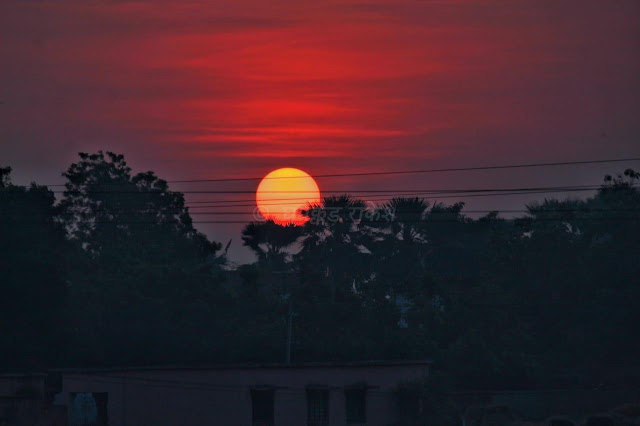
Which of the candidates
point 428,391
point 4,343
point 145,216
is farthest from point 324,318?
point 145,216

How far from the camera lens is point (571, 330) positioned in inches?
2266

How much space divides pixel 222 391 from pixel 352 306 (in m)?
13.7

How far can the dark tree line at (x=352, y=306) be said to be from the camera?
51938 mm

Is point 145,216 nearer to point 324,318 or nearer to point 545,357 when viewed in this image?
point 324,318

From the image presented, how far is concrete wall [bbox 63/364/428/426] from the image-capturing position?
1789 inches

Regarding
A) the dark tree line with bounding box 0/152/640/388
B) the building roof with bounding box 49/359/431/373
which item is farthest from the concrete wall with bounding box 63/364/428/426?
the dark tree line with bounding box 0/152/640/388

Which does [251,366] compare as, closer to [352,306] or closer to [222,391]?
[222,391]

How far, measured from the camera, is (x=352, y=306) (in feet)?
191

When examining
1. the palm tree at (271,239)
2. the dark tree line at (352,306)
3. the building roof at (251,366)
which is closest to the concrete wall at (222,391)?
the building roof at (251,366)

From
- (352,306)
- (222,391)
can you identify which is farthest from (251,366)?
(352,306)

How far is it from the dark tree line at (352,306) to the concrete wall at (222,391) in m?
5.14

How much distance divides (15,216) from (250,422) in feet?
53.9

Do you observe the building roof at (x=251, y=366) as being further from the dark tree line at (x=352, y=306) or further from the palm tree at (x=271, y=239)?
the palm tree at (x=271, y=239)

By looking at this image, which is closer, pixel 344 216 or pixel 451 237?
pixel 344 216
